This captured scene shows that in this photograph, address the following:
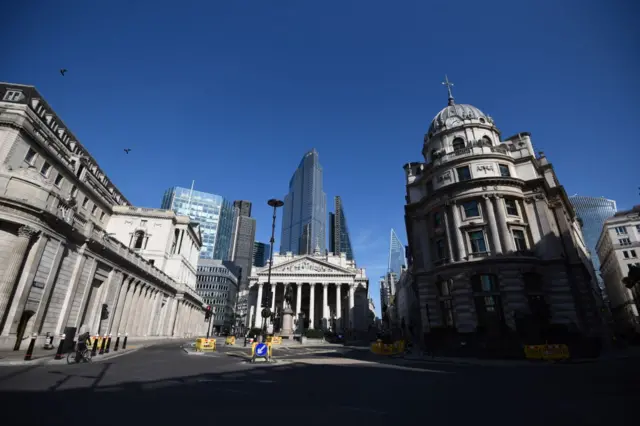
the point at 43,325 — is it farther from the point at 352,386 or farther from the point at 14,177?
the point at 352,386

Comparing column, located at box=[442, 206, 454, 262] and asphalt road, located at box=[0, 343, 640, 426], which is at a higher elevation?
column, located at box=[442, 206, 454, 262]

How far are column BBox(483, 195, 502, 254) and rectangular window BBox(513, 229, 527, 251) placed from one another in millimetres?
2485

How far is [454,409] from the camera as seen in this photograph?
6.42 metres

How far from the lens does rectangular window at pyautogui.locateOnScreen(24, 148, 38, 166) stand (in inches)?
1017

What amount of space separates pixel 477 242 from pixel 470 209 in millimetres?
3560

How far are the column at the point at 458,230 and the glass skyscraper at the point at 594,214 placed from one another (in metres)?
129

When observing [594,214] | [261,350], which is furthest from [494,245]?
[594,214]

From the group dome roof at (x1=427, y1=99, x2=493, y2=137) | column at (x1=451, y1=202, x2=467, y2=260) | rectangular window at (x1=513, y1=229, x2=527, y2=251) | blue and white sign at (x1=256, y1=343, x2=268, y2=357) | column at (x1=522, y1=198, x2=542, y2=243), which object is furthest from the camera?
dome roof at (x1=427, y1=99, x2=493, y2=137)

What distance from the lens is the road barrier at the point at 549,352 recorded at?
19.0m

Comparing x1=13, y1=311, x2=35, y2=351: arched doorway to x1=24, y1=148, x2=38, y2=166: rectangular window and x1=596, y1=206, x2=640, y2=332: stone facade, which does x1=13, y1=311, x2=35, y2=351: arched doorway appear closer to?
x1=24, y1=148, x2=38, y2=166: rectangular window

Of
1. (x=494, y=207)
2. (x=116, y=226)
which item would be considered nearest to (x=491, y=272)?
(x=494, y=207)


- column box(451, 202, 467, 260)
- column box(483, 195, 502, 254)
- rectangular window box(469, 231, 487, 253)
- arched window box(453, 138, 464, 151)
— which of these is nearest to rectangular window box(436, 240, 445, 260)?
column box(451, 202, 467, 260)

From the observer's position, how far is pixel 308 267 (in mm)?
76875

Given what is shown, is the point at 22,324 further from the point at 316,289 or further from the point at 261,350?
the point at 316,289
